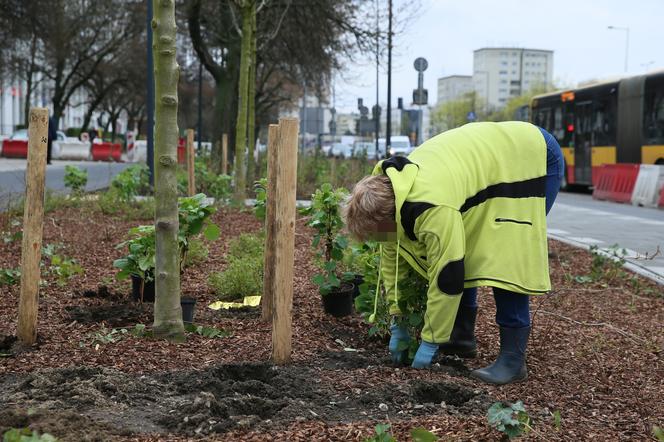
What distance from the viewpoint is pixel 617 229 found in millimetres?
12906

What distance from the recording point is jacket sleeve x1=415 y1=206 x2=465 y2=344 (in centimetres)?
351

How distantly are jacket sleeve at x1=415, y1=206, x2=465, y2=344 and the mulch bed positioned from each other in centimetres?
27

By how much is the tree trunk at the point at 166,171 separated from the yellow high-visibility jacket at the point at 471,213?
1.15 meters

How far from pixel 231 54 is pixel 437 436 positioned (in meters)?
20.9

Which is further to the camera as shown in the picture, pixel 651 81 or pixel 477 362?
pixel 651 81

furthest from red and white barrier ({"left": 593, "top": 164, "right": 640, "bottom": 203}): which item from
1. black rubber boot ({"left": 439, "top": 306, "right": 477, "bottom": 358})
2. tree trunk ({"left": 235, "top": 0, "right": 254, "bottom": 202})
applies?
black rubber boot ({"left": 439, "top": 306, "right": 477, "bottom": 358})

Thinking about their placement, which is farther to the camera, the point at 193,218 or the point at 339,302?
the point at 193,218

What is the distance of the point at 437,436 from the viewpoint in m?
3.00

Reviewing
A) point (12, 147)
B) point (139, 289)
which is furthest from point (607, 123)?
point (12, 147)

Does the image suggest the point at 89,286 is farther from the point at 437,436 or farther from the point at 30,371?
the point at 437,436

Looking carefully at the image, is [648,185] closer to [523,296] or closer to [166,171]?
[523,296]

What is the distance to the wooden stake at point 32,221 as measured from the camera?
4117 millimetres

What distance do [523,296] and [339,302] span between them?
1.55 metres

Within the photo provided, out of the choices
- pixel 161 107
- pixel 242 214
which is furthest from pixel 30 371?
pixel 242 214
